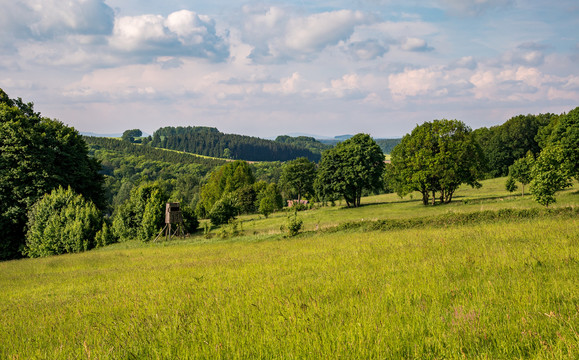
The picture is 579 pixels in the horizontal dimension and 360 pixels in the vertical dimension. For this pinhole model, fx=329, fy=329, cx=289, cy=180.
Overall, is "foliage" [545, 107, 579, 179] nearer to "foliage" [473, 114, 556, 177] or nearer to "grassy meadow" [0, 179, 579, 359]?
"foliage" [473, 114, 556, 177]

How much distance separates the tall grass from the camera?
145 inches

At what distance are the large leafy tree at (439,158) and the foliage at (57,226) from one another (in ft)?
135

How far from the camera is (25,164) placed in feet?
109

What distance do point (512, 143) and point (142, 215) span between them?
300 ft

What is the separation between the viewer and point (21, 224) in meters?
35.4

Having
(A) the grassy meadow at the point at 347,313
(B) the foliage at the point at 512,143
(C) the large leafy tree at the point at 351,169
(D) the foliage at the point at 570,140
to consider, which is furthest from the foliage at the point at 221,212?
(B) the foliage at the point at 512,143

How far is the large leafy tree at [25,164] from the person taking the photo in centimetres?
3312

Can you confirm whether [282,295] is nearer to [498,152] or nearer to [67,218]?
[67,218]

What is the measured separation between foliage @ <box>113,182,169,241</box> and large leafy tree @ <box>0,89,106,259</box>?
7782 millimetres

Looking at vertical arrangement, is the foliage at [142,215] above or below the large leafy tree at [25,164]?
below

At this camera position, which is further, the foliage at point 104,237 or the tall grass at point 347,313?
the foliage at point 104,237

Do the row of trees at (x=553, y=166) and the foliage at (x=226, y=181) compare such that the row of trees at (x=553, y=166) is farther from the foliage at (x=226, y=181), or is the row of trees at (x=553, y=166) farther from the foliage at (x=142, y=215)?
the foliage at (x=226, y=181)

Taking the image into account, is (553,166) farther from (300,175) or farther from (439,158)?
(300,175)

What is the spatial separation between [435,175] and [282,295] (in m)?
43.9
